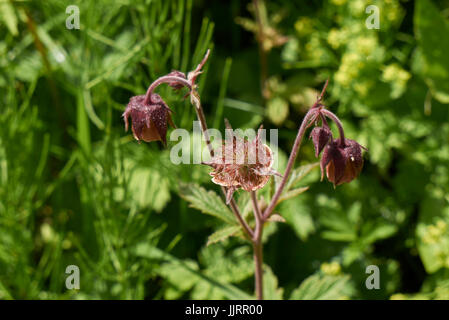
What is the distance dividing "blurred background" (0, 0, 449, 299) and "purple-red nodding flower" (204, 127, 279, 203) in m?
0.61

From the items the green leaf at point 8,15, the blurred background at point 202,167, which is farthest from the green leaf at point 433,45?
the green leaf at point 8,15

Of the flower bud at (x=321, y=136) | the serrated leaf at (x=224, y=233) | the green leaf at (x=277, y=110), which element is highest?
the green leaf at (x=277, y=110)

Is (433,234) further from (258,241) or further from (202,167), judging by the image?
(202,167)

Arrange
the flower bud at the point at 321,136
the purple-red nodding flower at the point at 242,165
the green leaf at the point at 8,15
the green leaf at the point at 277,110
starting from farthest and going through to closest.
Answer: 1. the green leaf at the point at 277,110
2. the green leaf at the point at 8,15
3. the purple-red nodding flower at the point at 242,165
4. the flower bud at the point at 321,136

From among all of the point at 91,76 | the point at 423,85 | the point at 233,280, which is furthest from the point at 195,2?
the point at 233,280

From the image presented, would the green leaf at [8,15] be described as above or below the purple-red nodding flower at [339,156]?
above

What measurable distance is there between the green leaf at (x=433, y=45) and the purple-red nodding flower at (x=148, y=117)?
171 cm

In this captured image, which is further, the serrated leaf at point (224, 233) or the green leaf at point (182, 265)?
the green leaf at point (182, 265)

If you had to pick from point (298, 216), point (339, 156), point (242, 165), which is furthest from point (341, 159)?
point (298, 216)

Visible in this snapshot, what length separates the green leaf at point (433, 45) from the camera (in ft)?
8.32

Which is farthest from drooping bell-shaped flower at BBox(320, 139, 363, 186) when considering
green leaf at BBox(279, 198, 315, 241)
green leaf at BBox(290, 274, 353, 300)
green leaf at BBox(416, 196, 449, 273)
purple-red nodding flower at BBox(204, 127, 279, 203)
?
green leaf at BBox(279, 198, 315, 241)

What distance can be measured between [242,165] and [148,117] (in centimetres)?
33

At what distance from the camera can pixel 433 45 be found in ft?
8.46

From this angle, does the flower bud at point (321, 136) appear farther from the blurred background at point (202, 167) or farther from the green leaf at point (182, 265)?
the green leaf at point (182, 265)
